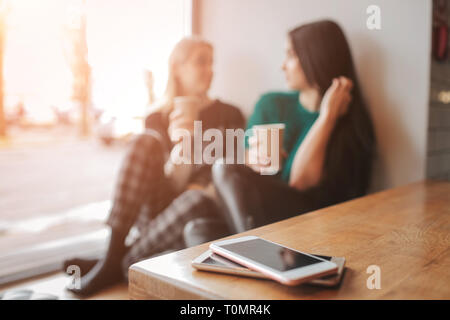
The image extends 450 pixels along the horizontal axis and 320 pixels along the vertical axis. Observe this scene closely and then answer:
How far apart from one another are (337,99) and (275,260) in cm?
111

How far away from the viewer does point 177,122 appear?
6.09 feet

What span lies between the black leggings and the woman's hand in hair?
308 mm

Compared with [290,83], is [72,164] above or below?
below

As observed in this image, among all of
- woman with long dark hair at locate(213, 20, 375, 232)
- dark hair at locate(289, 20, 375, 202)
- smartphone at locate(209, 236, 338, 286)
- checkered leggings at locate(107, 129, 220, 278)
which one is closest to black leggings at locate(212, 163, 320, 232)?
woman with long dark hair at locate(213, 20, 375, 232)

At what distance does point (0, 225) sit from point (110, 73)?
1181mm

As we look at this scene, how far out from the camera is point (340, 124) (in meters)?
1.59

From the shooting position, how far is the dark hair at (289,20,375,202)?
1.57 m

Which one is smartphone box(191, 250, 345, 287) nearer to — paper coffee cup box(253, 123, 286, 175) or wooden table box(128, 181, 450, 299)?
wooden table box(128, 181, 450, 299)

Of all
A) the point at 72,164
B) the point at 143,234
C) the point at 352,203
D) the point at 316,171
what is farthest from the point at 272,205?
the point at 72,164

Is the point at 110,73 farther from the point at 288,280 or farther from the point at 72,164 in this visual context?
the point at 72,164

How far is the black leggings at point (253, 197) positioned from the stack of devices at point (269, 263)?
630 mm

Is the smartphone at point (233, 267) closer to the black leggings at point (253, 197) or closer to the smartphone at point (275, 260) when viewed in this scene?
the smartphone at point (275, 260)

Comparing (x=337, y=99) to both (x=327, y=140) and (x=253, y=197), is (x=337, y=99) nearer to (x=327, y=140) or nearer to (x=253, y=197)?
(x=327, y=140)

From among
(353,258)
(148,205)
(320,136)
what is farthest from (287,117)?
(353,258)
